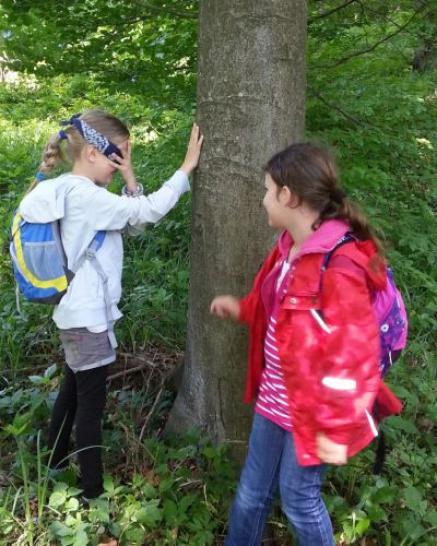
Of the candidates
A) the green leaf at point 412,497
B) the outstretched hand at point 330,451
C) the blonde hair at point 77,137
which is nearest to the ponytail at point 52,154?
the blonde hair at point 77,137

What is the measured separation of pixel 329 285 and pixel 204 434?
4.44ft

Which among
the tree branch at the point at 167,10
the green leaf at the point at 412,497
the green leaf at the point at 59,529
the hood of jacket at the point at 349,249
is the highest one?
the tree branch at the point at 167,10

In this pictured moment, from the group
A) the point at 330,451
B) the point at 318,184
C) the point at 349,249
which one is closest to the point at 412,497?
the point at 330,451

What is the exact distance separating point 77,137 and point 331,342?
1.42 metres

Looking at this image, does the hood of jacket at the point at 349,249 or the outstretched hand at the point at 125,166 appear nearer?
the hood of jacket at the point at 349,249

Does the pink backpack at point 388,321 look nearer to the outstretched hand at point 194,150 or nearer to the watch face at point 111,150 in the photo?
the outstretched hand at point 194,150

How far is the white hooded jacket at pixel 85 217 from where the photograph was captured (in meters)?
2.30

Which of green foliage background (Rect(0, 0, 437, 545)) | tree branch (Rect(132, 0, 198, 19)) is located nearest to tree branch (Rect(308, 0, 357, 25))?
green foliage background (Rect(0, 0, 437, 545))

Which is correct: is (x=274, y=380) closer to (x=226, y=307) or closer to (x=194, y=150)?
(x=226, y=307)

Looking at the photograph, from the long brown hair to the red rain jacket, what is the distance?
5 centimetres

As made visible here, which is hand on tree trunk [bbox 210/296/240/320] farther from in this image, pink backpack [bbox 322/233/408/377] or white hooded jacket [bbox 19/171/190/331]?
pink backpack [bbox 322/233/408/377]

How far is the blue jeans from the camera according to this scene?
6.55ft

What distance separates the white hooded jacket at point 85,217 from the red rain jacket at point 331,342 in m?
0.79

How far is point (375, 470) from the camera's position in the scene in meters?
2.40
